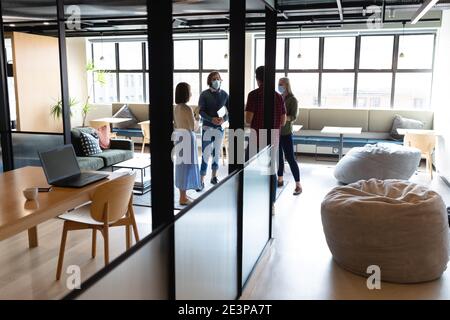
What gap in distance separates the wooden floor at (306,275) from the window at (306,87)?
187 inches

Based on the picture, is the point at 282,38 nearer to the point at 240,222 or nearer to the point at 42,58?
the point at 42,58

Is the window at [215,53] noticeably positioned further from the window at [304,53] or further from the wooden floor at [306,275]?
the wooden floor at [306,275]

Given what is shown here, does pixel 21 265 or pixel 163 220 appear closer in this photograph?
pixel 163 220

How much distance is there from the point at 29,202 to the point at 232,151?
1341 millimetres

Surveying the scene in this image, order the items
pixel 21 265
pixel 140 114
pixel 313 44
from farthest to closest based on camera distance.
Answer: pixel 140 114, pixel 313 44, pixel 21 265

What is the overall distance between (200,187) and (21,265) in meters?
2.35

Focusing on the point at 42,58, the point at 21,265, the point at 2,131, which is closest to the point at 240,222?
the point at 21,265

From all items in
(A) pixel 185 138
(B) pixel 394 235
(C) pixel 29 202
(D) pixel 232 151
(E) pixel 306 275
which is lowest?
(E) pixel 306 275

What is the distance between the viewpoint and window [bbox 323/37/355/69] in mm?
8656

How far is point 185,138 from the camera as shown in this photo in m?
4.97

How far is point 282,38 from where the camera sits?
9039 millimetres

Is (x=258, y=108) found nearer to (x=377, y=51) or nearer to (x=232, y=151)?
(x=232, y=151)

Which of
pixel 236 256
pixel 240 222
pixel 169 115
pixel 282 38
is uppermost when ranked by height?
pixel 282 38

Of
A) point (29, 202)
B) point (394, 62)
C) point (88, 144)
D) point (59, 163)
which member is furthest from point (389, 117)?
point (29, 202)
